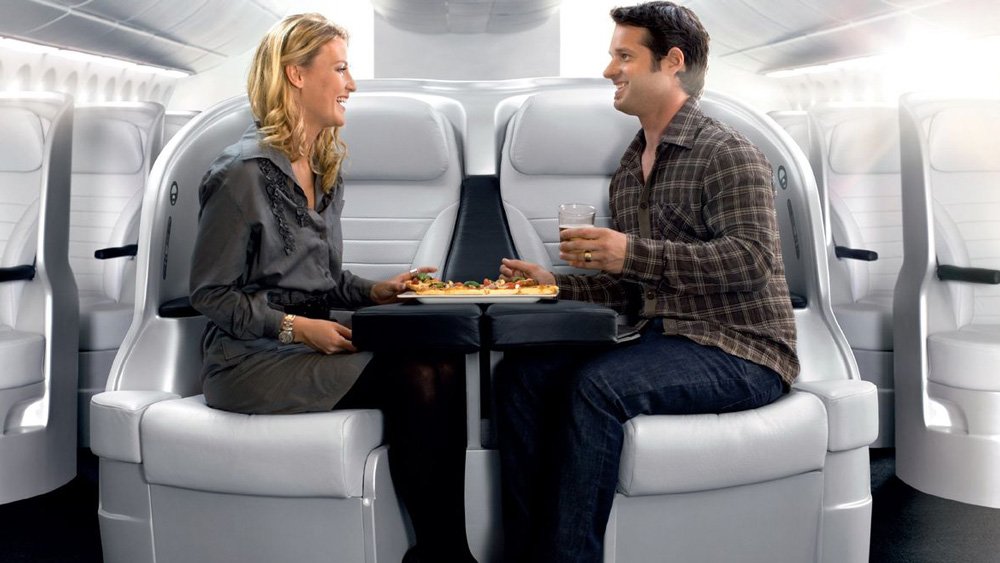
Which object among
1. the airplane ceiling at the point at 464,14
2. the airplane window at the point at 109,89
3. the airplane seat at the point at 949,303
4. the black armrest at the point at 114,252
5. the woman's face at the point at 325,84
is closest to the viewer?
the woman's face at the point at 325,84

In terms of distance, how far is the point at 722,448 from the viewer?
2.20 m

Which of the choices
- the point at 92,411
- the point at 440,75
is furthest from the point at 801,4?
the point at 92,411

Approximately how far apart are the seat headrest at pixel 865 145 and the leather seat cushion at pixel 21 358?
356cm

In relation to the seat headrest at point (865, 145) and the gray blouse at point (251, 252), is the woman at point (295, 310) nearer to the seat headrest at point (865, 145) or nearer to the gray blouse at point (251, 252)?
the gray blouse at point (251, 252)

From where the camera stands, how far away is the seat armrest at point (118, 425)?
7.55ft

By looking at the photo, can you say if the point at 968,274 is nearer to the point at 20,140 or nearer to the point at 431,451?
the point at 431,451

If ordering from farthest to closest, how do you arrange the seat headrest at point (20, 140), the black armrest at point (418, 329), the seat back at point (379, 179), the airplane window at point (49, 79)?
the airplane window at point (49, 79) → the seat headrest at point (20, 140) → the seat back at point (379, 179) → the black armrest at point (418, 329)

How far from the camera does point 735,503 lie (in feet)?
7.52

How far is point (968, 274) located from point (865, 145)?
1.64 m

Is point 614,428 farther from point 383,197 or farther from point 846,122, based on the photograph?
point 846,122

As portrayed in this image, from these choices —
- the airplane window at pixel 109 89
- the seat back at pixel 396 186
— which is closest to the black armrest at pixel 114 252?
the seat back at pixel 396 186

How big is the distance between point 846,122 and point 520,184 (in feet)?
8.60

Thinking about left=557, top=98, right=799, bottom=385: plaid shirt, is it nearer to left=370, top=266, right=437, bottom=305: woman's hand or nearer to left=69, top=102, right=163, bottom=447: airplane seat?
left=370, top=266, right=437, bottom=305: woman's hand

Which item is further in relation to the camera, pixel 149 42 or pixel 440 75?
pixel 149 42
